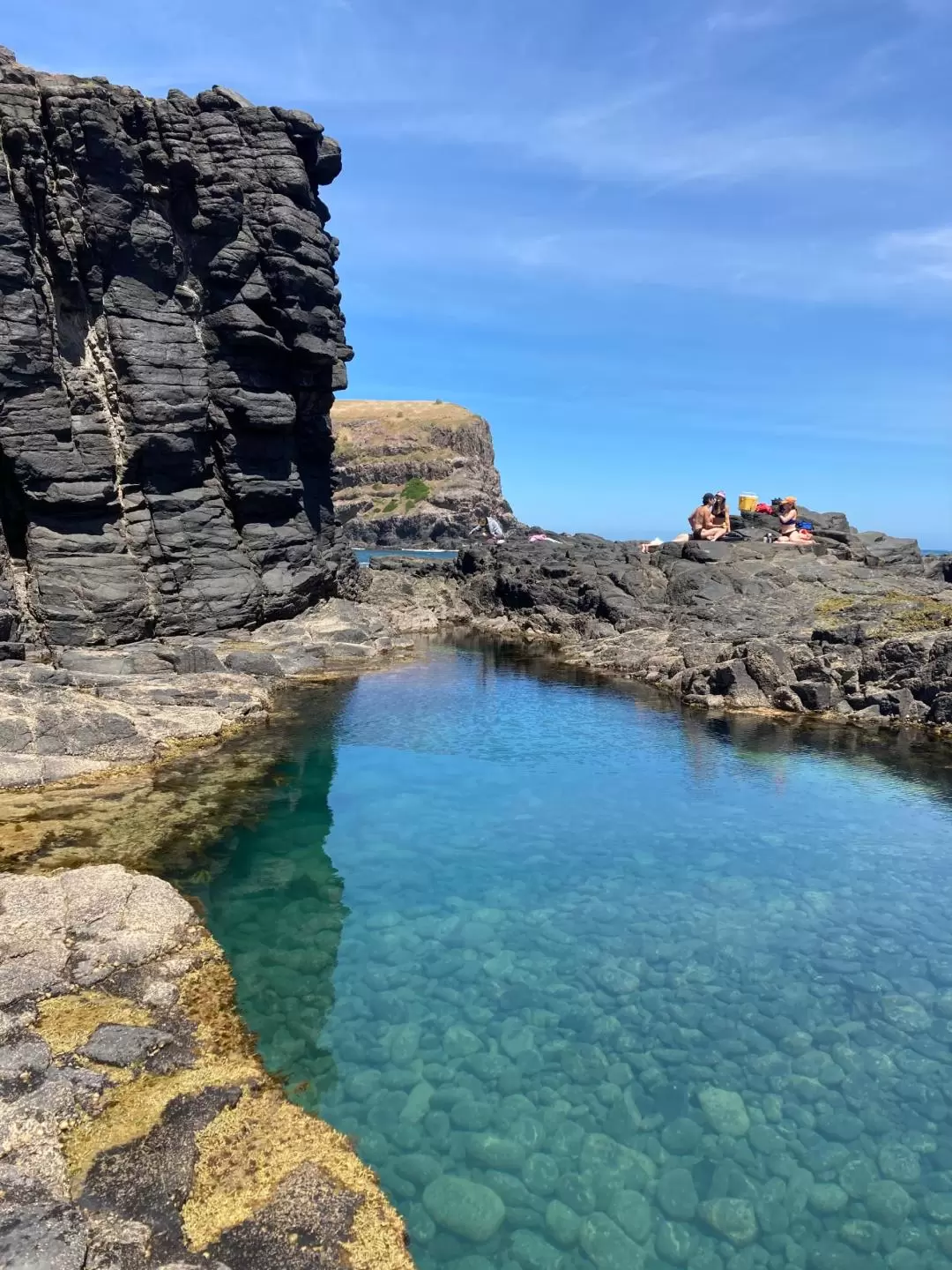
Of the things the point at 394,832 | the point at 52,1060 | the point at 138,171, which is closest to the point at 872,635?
the point at 394,832

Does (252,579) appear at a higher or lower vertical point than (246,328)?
lower

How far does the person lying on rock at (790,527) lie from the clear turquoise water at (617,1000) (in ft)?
132

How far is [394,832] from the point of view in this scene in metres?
26.3

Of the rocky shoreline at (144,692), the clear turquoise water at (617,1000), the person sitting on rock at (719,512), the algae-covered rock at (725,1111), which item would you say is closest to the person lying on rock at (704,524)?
the person sitting on rock at (719,512)

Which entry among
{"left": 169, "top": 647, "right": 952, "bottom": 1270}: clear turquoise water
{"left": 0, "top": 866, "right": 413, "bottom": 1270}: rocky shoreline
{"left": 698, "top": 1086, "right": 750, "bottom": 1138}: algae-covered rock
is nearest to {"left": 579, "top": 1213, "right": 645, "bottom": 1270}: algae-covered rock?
{"left": 169, "top": 647, "right": 952, "bottom": 1270}: clear turquoise water

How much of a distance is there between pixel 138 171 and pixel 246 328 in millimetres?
9879

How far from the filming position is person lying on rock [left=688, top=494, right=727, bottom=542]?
7131 centimetres

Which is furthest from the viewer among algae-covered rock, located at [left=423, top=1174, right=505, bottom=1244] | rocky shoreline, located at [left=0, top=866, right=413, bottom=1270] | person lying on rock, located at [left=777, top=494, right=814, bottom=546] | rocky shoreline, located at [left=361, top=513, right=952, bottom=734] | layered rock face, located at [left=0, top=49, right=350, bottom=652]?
person lying on rock, located at [left=777, top=494, right=814, bottom=546]

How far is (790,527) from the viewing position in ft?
235

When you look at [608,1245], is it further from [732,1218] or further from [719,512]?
[719,512]

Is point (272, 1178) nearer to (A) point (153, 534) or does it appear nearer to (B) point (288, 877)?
(B) point (288, 877)

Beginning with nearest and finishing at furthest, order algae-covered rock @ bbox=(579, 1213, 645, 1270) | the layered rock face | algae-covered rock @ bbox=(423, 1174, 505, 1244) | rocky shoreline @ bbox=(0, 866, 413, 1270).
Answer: rocky shoreline @ bbox=(0, 866, 413, 1270) → algae-covered rock @ bbox=(579, 1213, 645, 1270) → algae-covered rock @ bbox=(423, 1174, 505, 1244) → the layered rock face

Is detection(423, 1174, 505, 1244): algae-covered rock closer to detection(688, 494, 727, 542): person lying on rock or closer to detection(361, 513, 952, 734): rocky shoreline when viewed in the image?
detection(361, 513, 952, 734): rocky shoreline

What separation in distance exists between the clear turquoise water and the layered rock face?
72.4 ft
